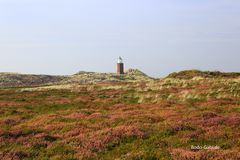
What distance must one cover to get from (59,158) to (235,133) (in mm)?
7834

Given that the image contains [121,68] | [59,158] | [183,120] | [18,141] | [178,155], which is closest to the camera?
[178,155]

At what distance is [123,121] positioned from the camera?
23.0 meters

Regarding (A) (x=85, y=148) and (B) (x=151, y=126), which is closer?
(A) (x=85, y=148)

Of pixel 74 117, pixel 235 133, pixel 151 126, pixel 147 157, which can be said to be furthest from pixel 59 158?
pixel 74 117

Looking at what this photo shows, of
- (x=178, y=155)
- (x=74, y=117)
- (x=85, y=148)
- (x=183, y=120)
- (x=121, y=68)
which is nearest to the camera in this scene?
(x=178, y=155)

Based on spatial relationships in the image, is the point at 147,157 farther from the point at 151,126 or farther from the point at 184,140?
the point at 151,126

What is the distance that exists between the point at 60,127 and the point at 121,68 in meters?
110

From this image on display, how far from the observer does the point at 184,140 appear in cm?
1658

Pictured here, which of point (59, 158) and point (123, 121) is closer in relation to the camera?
point (59, 158)

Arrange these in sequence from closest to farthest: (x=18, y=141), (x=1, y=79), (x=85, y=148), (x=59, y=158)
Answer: (x=59, y=158) < (x=85, y=148) < (x=18, y=141) < (x=1, y=79)

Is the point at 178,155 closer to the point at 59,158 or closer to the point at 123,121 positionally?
the point at 59,158

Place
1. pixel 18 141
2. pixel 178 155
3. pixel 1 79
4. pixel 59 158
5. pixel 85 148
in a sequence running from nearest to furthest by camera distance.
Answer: pixel 178 155 → pixel 59 158 → pixel 85 148 → pixel 18 141 → pixel 1 79

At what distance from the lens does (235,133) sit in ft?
56.7

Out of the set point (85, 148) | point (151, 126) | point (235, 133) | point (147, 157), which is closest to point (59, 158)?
point (85, 148)
